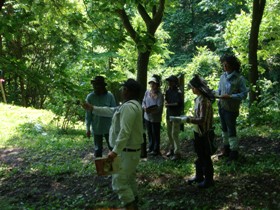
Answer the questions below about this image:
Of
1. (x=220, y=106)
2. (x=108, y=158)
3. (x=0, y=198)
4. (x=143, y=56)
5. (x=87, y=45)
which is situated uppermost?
(x=87, y=45)

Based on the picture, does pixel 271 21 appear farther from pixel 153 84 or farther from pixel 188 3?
pixel 188 3

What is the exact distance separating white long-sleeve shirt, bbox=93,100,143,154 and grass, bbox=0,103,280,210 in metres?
1.32

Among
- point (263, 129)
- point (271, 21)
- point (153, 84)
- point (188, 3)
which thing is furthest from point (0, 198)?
point (188, 3)

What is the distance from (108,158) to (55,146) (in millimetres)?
7089

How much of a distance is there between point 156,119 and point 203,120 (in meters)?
2.75

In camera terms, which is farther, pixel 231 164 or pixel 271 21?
pixel 271 21

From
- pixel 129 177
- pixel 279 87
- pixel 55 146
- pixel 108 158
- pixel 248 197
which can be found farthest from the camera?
pixel 279 87

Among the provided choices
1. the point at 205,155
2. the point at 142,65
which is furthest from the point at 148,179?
the point at 142,65

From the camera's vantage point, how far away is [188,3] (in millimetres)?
32906

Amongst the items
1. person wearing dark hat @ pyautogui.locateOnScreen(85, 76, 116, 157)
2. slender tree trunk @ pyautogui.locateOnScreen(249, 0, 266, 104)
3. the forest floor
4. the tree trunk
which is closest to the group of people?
person wearing dark hat @ pyautogui.locateOnScreen(85, 76, 116, 157)

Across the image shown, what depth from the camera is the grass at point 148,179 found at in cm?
562

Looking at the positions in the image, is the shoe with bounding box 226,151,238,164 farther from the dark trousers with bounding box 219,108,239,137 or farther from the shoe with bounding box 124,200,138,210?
the shoe with bounding box 124,200,138,210

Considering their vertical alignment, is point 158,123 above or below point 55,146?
above

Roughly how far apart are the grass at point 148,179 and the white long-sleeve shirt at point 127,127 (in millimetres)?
1321
